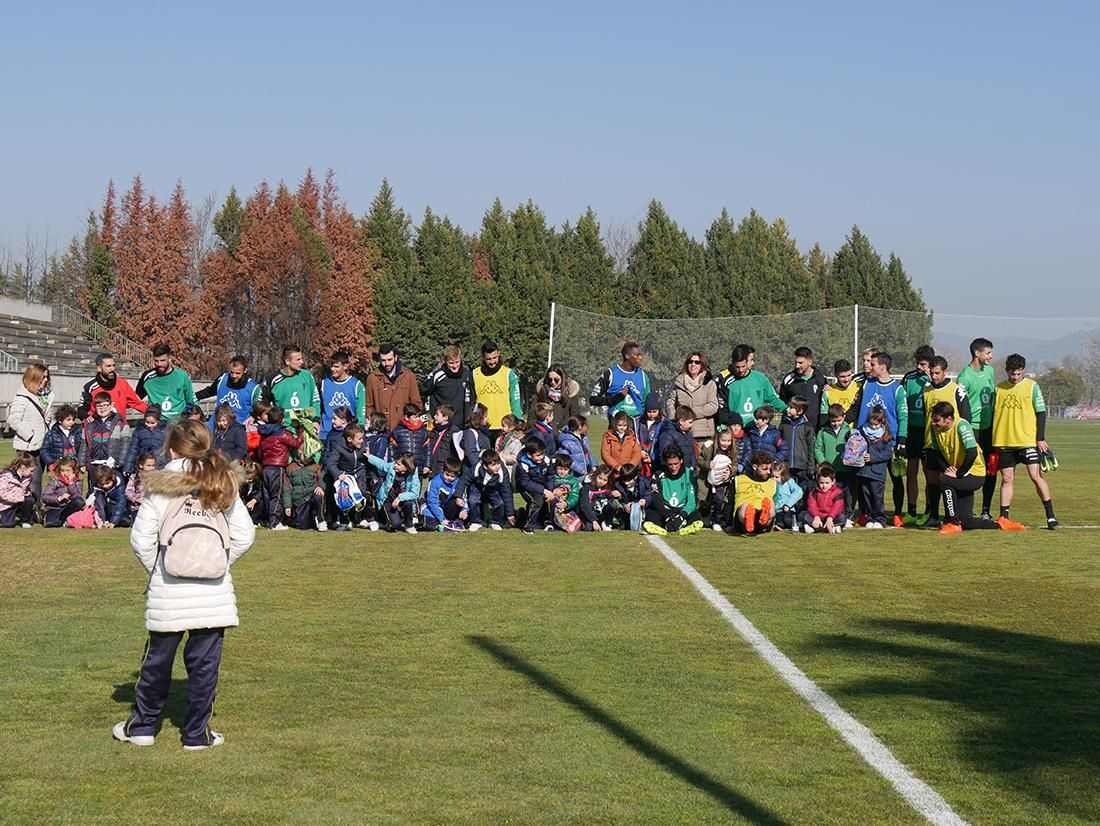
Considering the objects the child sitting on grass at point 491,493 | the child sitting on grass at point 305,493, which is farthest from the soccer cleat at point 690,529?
the child sitting on grass at point 305,493

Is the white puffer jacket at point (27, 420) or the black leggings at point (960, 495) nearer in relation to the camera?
the black leggings at point (960, 495)

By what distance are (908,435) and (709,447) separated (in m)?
2.32

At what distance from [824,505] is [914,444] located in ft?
5.34

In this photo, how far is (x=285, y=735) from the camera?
6.52m

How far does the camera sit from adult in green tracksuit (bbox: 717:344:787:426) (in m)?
16.8

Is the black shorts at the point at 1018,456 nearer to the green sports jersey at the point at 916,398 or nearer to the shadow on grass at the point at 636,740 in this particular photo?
the green sports jersey at the point at 916,398

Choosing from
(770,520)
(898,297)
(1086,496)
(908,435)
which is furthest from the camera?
(898,297)

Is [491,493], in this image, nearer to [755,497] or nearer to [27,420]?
[755,497]

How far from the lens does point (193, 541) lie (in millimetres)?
6273

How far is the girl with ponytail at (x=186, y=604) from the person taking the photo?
20.7 ft

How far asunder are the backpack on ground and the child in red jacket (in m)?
10.4

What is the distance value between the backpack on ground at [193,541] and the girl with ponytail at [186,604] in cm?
3

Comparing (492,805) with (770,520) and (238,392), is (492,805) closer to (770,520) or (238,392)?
(770,520)

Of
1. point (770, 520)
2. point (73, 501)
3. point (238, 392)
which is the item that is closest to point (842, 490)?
point (770, 520)
